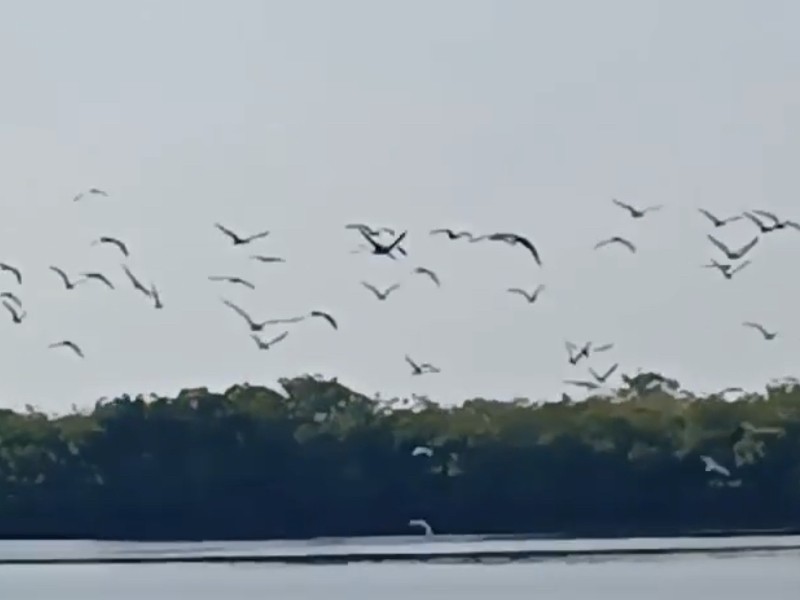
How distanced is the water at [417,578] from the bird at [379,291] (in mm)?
247

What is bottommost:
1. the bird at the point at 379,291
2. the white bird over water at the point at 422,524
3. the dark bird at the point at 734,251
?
the white bird over water at the point at 422,524

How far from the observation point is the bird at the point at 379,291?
1.20m

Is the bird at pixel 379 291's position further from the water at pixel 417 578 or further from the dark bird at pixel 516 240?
the water at pixel 417 578

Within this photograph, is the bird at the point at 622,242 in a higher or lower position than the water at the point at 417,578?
higher

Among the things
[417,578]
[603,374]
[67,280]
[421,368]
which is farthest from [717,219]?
[67,280]

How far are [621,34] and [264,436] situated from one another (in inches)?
21.8

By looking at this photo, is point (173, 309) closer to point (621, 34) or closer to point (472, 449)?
point (472, 449)

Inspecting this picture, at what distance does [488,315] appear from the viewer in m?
1.19

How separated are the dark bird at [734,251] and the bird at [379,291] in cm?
33

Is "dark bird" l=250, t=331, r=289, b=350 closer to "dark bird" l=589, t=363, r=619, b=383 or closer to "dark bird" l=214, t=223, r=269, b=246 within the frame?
"dark bird" l=214, t=223, r=269, b=246

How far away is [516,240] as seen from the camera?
3.95ft

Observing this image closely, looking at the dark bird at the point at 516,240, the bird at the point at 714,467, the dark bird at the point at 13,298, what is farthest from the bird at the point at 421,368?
the dark bird at the point at 13,298

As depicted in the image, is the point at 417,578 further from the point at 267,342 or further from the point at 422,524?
the point at 267,342

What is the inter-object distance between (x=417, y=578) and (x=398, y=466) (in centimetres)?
11
